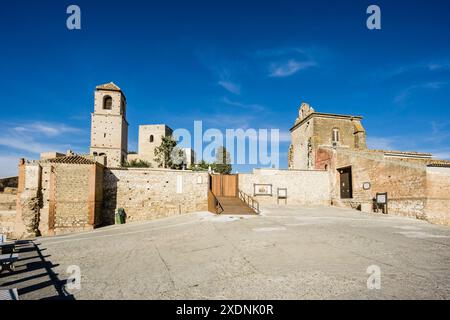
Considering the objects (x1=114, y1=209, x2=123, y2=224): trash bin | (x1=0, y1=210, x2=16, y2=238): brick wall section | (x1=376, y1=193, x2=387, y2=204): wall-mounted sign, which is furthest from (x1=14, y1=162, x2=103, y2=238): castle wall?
(x1=376, y1=193, x2=387, y2=204): wall-mounted sign

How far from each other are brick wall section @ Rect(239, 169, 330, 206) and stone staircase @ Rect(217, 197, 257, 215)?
2.42 m

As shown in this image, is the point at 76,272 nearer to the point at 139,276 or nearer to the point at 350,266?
the point at 139,276

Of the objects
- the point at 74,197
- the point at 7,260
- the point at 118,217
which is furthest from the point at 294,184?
the point at 7,260

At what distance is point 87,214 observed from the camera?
695 inches

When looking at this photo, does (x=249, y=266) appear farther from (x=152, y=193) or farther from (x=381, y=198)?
(x=381, y=198)

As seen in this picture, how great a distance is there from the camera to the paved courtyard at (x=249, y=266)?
505cm

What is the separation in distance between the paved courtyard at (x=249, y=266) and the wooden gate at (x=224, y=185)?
11.8 meters

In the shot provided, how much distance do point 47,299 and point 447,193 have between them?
66.6 feet

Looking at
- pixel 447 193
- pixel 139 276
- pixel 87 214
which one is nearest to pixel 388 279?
pixel 139 276

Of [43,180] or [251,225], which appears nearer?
[251,225]

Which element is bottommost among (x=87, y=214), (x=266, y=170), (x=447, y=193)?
(x=87, y=214)

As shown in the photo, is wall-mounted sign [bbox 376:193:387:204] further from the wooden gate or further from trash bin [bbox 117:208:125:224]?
trash bin [bbox 117:208:125:224]
